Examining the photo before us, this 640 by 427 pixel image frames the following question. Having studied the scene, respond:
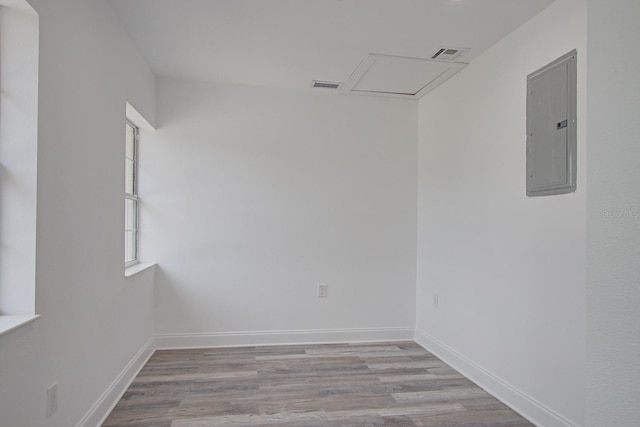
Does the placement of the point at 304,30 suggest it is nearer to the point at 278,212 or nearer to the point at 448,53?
the point at 448,53

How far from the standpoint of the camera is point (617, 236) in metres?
0.90

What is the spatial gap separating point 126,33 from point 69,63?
1.02 metres

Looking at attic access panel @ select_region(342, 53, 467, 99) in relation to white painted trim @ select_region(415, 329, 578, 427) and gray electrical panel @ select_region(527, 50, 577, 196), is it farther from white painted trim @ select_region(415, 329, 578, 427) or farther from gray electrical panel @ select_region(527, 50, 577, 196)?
white painted trim @ select_region(415, 329, 578, 427)

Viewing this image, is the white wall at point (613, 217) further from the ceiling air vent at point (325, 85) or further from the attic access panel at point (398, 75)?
the ceiling air vent at point (325, 85)

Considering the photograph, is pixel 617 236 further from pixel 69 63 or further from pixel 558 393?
pixel 69 63

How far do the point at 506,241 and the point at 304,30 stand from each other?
200cm

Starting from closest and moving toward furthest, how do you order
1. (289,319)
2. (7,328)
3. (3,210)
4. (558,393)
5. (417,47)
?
(7,328) → (3,210) → (558,393) → (417,47) → (289,319)

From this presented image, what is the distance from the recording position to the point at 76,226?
1.94 m

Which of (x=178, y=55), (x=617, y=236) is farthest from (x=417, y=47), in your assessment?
(x=617, y=236)

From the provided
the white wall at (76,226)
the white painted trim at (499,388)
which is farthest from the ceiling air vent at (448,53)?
the white painted trim at (499,388)

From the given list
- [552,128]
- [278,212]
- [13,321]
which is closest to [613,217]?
[552,128]

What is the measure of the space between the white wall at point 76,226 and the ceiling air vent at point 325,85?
1.57 metres

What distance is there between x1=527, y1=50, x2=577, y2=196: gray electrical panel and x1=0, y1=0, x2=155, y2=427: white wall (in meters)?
2.59

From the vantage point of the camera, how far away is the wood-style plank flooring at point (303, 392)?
238cm
